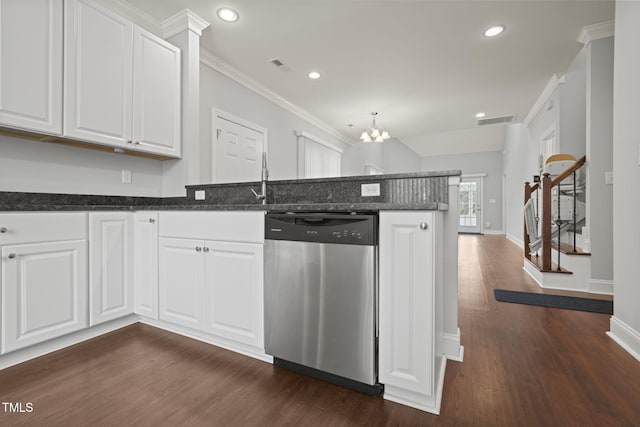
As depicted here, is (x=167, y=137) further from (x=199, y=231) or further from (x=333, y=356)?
(x=333, y=356)

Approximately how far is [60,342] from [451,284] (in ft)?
7.75

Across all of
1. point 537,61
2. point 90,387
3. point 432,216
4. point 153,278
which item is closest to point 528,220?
point 537,61

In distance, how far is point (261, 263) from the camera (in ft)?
5.17

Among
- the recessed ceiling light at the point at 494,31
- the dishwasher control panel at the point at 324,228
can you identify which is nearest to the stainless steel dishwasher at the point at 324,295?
the dishwasher control panel at the point at 324,228

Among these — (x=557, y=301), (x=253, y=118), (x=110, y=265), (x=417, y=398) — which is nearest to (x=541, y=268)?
(x=557, y=301)

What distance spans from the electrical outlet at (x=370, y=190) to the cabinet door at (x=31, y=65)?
6.47 feet

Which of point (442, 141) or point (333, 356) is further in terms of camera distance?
point (442, 141)

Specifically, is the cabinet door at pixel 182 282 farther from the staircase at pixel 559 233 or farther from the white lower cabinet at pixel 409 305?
the staircase at pixel 559 233

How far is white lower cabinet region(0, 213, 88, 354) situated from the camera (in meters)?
1.55

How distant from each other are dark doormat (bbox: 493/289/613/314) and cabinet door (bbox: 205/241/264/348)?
2.33 m

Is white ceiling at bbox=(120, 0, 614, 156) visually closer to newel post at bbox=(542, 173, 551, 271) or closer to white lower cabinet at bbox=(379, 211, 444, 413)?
newel post at bbox=(542, 173, 551, 271)

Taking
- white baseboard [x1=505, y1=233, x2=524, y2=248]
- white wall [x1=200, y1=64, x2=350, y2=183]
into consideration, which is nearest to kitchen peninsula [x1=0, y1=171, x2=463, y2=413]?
white wall [x1=200, y1=64, x2=350, y2=183]

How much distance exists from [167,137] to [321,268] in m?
2.01

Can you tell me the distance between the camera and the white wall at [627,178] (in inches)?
68.6
